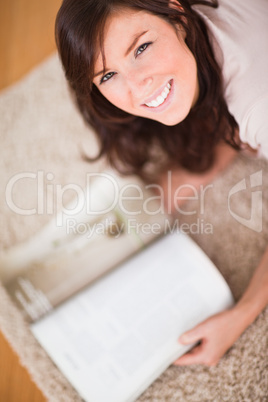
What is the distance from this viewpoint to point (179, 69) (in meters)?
0.60

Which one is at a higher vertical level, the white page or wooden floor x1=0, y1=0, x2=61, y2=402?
wooden floor x1=0, y1=0, x2=61, y2=402

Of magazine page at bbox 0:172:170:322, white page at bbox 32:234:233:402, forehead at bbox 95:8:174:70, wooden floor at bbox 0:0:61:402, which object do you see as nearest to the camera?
forehead at bbox 95:8:174:70

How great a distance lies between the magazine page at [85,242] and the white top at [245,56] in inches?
11.3

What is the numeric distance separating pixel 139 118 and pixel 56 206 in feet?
0.91

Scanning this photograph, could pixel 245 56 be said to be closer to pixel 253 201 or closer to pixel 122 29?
pixel 122 29

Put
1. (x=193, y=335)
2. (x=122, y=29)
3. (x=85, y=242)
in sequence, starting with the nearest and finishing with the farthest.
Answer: (x=122, y=29)
(x=193, y=335)
(x=85, y=242)

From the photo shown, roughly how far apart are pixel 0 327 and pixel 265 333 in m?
0.51

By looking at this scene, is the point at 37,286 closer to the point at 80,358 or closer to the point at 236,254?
the point at 80,358

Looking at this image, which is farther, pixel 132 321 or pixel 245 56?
pixel 132 321

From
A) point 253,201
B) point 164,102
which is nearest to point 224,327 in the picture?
point 253,201

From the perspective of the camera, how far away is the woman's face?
1.82 feet

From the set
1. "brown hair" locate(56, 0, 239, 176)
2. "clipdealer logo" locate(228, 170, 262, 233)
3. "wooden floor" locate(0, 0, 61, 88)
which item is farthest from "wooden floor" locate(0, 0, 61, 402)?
"clipdealer logo" locate(228, 170, 262, 233)

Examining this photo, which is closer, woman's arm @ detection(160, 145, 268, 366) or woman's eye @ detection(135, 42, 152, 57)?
woman's eye @ detection(135, 42, 152, 57)

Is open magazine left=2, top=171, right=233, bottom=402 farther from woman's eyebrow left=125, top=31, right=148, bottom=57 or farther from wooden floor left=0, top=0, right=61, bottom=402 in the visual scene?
wooden floor left=0, top=0, right=61, bottom=402
